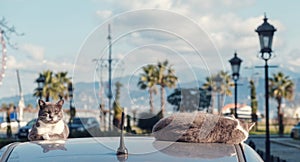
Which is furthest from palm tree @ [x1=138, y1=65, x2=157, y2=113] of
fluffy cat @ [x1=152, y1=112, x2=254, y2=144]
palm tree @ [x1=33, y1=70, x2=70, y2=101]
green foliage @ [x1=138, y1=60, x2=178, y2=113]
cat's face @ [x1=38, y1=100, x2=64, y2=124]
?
palm tree @ [x1=33, y1=70, x2=70, y2=101]

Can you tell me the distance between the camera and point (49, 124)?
20.3ft

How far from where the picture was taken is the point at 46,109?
6270mm

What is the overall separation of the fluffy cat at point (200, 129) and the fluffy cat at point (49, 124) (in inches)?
89.6

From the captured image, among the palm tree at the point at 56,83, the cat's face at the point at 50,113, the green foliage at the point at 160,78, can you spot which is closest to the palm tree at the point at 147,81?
the green foliage at the point at 160,78

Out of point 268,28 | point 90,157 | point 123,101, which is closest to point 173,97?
point 123,101

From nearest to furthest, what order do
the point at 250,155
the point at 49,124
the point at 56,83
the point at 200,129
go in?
the point at 250,155, the point at 200,129, the point at 49,124, the point at 56,83

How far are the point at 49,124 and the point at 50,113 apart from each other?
0.40ft

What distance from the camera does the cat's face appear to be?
6.19m

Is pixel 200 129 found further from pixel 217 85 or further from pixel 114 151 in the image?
pixel 217 85

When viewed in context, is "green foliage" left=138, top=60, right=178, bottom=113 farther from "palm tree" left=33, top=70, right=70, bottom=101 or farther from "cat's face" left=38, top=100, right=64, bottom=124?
"palm tree" left=33, top=70, right=70, bottom=101

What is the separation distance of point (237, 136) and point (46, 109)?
9.31 ft

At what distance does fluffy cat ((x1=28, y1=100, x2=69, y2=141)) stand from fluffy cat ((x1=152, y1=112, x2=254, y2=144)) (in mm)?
2277

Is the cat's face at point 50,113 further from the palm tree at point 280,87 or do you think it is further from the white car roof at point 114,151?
the palm tree at point 280,87

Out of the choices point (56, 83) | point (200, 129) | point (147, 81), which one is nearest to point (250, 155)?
point (200, 129)
